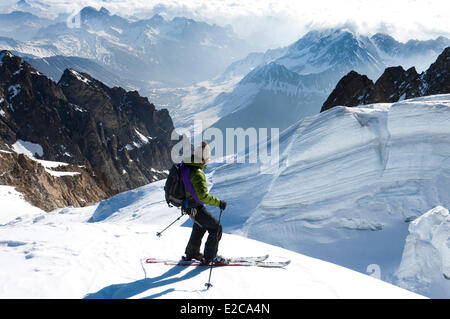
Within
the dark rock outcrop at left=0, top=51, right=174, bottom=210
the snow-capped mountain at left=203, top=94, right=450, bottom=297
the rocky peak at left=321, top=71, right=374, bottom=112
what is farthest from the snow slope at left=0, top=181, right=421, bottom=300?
the dark rock outcrop at left=0, top=51, right=174, bottom=210

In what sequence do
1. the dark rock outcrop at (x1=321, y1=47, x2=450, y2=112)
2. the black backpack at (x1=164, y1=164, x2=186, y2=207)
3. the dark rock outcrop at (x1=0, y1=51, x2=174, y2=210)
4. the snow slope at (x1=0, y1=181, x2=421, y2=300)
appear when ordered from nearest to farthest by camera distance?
1. the snow slope at (x1=0, y1=181, x2=421, y2=300)
2. the black backpack at (x1=164, y1=164, x2=186, y2=207)
3. the dark rock outcrop at (x1=321, y1=47, x2=450, y2=112)
4. the dark rock outcrop at (x1=0, y1=51, x2=174, y2=210)

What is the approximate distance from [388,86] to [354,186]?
6494cm

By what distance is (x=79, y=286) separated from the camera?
6.40 meters

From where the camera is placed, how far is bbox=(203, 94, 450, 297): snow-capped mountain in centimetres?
1184

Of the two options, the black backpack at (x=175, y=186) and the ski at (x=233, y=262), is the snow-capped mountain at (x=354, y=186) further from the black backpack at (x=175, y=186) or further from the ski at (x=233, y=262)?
the black backpack at (x=175, y=186)

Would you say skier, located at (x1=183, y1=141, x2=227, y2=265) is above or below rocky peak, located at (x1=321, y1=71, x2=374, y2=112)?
below

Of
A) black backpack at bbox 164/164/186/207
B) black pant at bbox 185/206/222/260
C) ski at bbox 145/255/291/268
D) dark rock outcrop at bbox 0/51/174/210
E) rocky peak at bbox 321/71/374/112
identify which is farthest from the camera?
dark rock outcrop at bbox 0/51/174/210

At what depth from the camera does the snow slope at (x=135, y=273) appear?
20.6 ft

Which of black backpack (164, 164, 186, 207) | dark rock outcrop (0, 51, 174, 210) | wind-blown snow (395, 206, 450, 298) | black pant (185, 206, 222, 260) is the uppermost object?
dark rock outcrop (0, 51, 174, 210)

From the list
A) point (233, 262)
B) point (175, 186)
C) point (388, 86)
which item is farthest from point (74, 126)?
point (175, 186)

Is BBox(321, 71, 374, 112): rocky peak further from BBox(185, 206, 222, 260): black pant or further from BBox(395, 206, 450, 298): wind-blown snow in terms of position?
BBox(185, 206, 222, 260): black pant

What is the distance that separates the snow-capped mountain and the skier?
5.20 meters

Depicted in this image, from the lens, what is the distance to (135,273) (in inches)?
291
